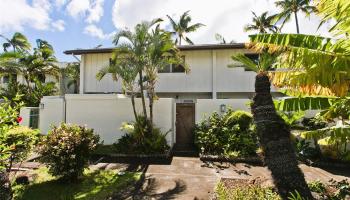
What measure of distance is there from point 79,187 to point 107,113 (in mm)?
6895

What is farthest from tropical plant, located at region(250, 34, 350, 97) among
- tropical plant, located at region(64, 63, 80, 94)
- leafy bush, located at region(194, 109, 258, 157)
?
tropical plant, located at region(64, 63, 80, 94)

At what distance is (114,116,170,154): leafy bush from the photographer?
1288 centimetres

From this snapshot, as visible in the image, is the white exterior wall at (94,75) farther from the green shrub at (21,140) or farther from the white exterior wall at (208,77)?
the green shrub at (21,140)

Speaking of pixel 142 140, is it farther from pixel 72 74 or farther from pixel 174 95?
pixel 72 74

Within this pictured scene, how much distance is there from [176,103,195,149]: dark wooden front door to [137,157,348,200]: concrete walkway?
2.32 meters

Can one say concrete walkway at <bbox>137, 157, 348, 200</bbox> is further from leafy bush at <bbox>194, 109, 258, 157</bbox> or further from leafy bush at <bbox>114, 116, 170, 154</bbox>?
leafy bush at <bbox>114, 116, 170, 154</bbox>

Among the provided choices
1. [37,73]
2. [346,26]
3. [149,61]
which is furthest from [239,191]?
[37,73]

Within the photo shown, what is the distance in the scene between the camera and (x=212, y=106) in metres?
14.8

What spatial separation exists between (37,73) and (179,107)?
1374 cm

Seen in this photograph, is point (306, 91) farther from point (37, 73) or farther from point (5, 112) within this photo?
point (37, 73)

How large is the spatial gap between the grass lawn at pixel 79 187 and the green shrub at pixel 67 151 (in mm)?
440

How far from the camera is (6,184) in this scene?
22.9ft

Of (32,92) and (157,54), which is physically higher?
(157,54)

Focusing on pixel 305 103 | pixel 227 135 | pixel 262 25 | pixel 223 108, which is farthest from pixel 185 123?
pixel 262 25
